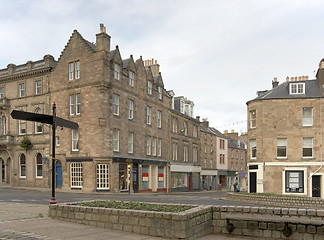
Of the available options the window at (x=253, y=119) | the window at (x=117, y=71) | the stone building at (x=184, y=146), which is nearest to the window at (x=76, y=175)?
the window at (x=117, y=71)

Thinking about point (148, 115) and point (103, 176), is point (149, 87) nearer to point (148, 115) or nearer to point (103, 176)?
point (148, 115)

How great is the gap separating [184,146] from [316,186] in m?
23.3

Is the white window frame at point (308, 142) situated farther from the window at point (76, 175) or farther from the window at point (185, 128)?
the window at point (185, 128)

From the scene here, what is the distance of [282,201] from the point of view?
21688mm

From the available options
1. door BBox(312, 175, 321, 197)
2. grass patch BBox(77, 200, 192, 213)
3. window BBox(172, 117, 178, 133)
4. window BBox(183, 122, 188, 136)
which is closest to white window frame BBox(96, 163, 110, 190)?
window BBox(172, 117, 178, 133)

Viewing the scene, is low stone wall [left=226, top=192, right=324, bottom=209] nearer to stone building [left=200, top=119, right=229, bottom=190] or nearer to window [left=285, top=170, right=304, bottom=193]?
window [left=285, top=170, right=304, bottom=193]

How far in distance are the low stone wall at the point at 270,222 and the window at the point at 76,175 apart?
23.7 metres

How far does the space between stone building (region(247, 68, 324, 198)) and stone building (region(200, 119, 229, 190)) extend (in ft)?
88.0

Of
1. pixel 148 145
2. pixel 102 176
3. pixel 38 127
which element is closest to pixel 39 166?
pixel 38 127

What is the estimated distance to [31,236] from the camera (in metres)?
8.70

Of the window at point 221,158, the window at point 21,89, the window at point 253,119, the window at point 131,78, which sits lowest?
the window at point 221,158

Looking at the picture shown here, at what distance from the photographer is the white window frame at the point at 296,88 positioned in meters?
Result: 31.3

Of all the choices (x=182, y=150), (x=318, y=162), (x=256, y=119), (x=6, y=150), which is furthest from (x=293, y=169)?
(x=6, y=150)

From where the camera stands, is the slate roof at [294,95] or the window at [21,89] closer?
the slate roof at [294,95]
